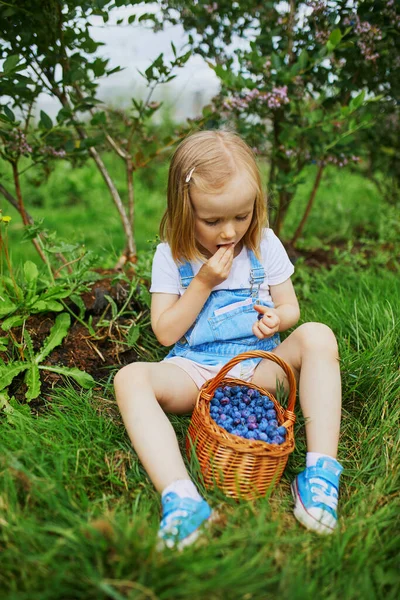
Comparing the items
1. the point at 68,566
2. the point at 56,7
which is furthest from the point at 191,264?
the point at 56,7

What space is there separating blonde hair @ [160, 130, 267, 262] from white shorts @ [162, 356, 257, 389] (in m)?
0.38

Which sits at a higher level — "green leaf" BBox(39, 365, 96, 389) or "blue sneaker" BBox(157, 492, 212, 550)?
"blue sneaker" BBox(157, 492, 212, 550)

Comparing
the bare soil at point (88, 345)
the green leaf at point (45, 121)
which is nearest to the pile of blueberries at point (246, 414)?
the bare soil at point (88, 345)

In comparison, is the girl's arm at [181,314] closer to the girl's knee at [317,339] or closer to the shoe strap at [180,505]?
the girl's knee at [317,339]

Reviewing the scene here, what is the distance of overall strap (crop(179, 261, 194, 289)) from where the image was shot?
2023mm

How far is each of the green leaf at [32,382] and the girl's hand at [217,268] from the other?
2.46 feet

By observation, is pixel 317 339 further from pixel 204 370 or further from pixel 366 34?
pixel 366 34

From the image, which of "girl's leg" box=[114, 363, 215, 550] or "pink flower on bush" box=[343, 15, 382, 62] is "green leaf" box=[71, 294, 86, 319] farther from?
"pink flower on bush" box=[343, 15, 382, 62]

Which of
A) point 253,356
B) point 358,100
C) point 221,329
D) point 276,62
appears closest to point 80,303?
point 221,329

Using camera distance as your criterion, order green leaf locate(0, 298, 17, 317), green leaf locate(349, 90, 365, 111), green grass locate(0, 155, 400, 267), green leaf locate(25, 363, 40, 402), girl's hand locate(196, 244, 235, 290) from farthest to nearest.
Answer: green grass locate(0, 155, 400, 267) → green leaf locate(349, 90, 365, 111) → green leaf locate(0, 298, 17, 317) → green leaf locate(25, 363, 40, 402) → girl's hand locate(196, 244, 235, 290)

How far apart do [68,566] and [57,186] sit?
5474mm

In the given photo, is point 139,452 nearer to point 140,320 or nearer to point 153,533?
point 153,533

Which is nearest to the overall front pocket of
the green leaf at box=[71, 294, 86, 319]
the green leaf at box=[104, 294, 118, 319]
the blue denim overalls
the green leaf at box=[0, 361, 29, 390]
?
the blue denim overalls

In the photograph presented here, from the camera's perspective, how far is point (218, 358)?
1.99 meters
